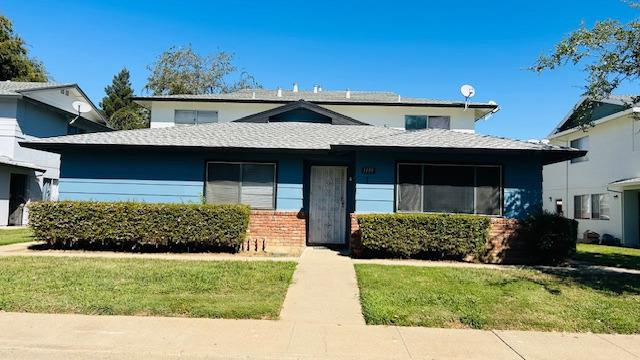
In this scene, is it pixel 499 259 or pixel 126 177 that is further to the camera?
pixel 126 177

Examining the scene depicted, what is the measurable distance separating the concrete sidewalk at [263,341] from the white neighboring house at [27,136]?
Answer: 16561mm

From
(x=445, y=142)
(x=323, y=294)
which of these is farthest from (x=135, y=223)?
(x=445, y=142)

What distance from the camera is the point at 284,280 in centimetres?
823

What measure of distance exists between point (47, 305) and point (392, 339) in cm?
472

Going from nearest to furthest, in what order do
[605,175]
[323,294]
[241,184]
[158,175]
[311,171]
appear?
[323,294] < [241,184] < [158,175] < [311,171] < [605,175]

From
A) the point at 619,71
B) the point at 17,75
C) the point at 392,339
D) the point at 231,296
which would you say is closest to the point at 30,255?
the point at 231,296

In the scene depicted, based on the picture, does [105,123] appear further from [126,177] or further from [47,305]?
[47,305]

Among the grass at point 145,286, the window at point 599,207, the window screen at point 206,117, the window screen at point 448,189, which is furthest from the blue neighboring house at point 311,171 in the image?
the window at point 599,207

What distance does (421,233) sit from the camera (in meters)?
10.8

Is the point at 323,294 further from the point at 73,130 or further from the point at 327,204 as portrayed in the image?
the point at 73,130

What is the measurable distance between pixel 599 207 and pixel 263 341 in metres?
21.0

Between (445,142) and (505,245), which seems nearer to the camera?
(505,245)

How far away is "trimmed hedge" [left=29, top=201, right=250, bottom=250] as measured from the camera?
11125mm

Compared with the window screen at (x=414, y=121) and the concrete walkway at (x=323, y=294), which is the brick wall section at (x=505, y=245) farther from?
the window screen at (x=414, y=121)
